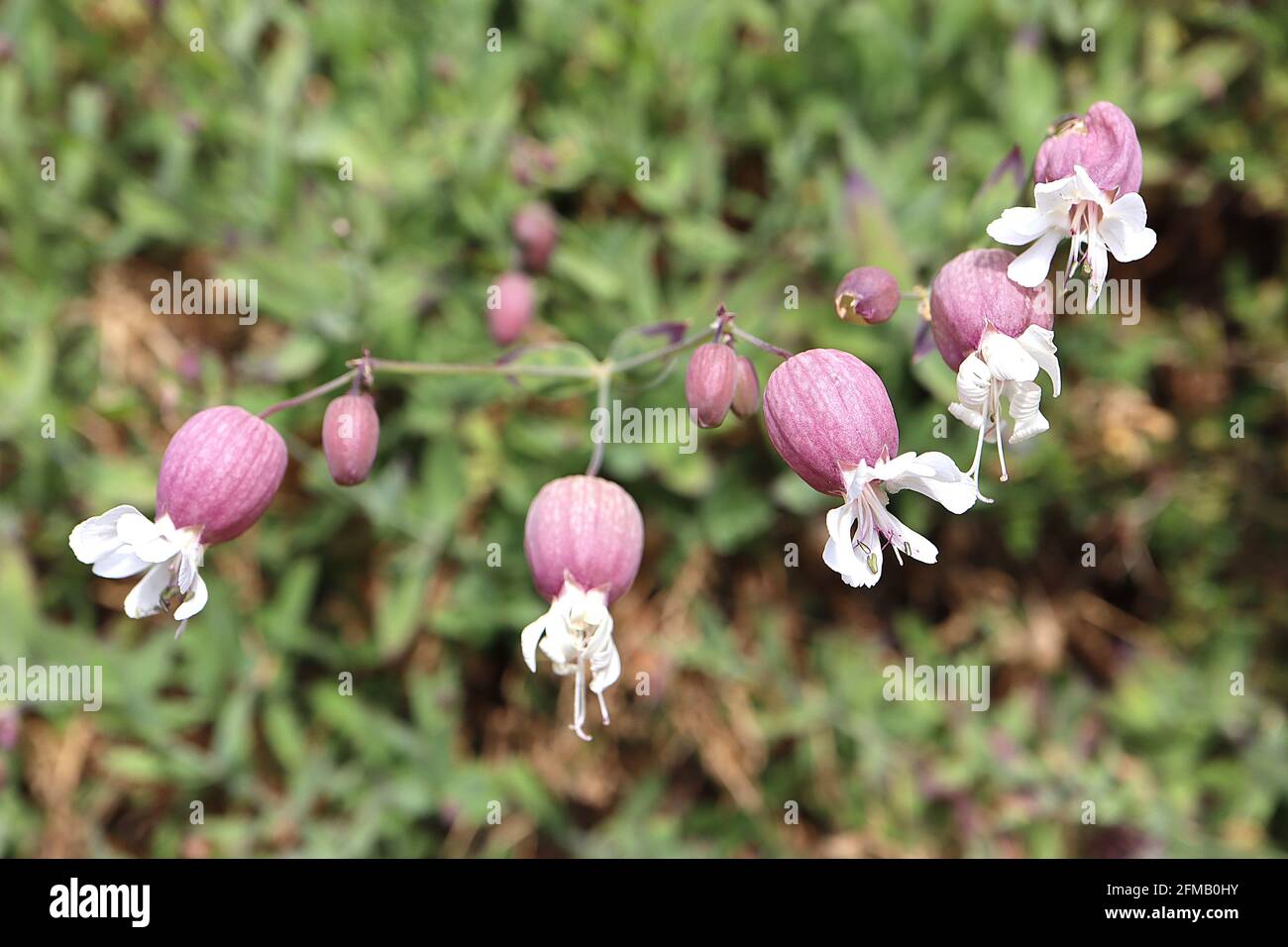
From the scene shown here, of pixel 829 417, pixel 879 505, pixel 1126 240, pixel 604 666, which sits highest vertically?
pixel 1126 240

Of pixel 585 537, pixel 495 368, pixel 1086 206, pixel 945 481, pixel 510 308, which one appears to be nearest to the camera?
pixel 945 481

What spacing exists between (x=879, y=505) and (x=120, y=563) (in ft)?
3.76

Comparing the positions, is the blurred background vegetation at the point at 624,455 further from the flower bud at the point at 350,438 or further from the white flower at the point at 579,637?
the white flower at the point at 579,637

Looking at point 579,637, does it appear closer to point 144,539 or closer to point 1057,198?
point 144,539

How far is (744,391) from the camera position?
1.49m

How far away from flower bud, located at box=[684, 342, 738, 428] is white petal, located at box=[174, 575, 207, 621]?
76 cm

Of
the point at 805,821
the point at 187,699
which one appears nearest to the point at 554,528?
the point at 805,821

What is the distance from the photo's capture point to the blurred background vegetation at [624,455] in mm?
2307

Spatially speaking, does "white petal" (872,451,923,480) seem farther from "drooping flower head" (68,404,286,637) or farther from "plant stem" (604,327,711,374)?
"drooping flower head" (68,404,286,637)

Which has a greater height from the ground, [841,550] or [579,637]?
[841,550]

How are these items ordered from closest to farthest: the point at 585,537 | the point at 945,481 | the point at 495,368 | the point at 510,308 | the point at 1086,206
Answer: the point at 945,481
the point at 1086,206
the point at 585,537
the point at 495,368
the point at 510,308

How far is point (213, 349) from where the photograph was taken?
2617 millimetres

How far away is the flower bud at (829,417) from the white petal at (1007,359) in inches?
5.9

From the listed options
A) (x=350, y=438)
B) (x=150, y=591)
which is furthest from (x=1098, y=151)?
(x=150, y=591)
